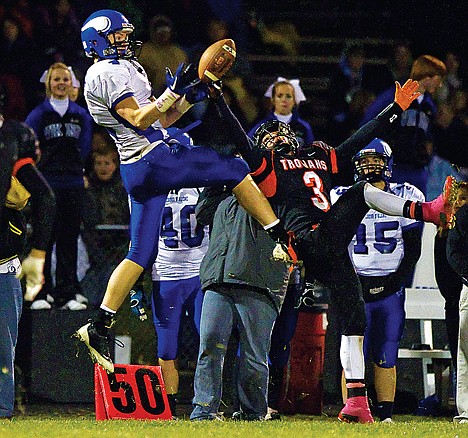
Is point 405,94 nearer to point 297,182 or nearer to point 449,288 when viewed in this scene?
point 297,182

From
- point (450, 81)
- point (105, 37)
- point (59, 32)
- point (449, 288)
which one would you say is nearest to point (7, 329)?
point (105, 37)

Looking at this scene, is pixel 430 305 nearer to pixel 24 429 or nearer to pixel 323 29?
pixel 24 429

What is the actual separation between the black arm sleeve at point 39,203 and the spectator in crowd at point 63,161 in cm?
319

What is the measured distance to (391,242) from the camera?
9.20 metres

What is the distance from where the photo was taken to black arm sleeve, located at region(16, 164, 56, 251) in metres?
7.27

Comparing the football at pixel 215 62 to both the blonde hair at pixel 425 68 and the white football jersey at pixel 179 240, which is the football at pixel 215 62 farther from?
the blonde hair at pixel 425 68

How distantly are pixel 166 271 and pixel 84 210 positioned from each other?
7.13 feet

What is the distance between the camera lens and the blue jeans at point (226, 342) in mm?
7648

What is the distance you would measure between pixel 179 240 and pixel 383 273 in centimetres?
152

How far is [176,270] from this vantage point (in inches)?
354

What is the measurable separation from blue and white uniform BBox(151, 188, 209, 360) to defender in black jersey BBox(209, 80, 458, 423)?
3.19 feet

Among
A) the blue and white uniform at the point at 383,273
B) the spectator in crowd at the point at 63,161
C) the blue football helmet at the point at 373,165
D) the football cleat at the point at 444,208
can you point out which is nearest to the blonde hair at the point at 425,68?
the blue and white uniform at the point at 383,273

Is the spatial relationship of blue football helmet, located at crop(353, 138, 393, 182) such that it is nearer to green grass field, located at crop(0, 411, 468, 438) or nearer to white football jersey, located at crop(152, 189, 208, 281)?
white football jersey, located at crop(152, 189, 208, 281)

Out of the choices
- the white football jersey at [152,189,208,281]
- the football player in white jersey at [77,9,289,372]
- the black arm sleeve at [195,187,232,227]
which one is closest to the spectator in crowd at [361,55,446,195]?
the white football jersey at [152,189,208,281]
